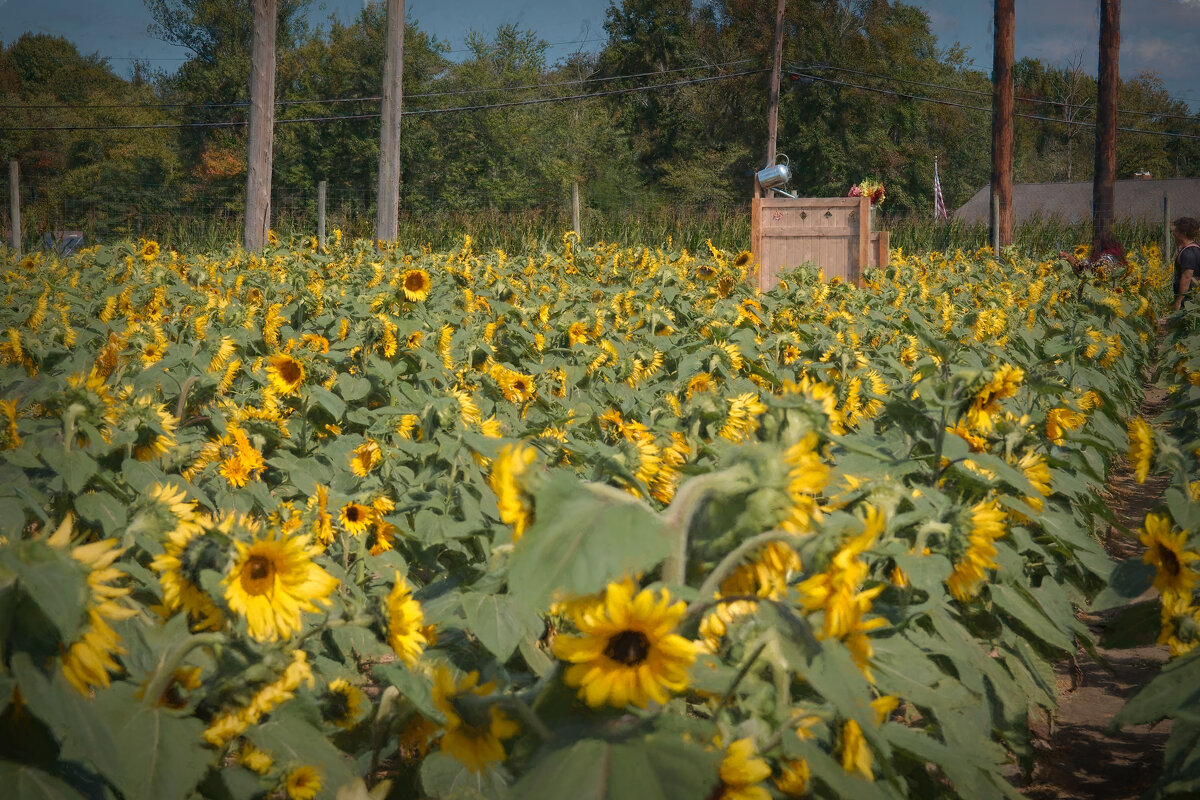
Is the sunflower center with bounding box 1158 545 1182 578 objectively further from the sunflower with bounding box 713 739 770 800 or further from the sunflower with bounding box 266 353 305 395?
the sunflower with bounding box 266 353 305 395

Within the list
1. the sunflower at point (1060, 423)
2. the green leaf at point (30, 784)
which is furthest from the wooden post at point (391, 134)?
the green leaf at point (30, 784)

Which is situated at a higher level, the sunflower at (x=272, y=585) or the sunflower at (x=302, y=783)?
the sunflower at (x=272, y=585)

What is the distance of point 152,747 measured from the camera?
1.27 metres

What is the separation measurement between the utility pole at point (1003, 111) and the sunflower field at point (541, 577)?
1443cm

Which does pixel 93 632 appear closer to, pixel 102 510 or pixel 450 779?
pixel 450 779

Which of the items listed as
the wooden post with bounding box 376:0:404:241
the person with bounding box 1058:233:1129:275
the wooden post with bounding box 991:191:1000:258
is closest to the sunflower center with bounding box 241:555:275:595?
the person with bounding box 1058:233:1129:275

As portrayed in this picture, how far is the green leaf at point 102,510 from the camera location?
2.16 m

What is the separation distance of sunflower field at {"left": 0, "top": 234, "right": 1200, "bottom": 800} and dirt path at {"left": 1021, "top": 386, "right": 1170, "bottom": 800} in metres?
0.16

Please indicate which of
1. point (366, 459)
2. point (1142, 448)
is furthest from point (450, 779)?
point (1142, 448)

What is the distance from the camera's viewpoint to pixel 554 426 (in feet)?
11.0

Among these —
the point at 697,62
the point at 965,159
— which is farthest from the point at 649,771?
the point at 965,159

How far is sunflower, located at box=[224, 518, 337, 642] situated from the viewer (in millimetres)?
1436

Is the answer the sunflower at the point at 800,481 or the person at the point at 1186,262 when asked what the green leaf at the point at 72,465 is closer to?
the sunflower at the point at 800,481

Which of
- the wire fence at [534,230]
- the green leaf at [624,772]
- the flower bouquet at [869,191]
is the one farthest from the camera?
the wire fence at [534,230]
